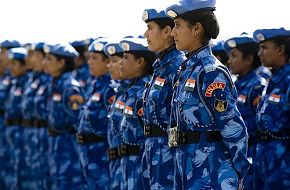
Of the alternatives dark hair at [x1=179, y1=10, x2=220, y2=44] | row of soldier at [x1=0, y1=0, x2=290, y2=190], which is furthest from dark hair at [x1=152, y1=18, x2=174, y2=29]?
dark hair at [x1=179, y1=10, x2=220, y2=44]

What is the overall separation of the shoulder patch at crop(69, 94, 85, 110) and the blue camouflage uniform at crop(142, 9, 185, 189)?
315 centimetres

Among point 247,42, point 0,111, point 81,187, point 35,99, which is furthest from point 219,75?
point 0,111

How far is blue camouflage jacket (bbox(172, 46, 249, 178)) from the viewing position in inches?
197

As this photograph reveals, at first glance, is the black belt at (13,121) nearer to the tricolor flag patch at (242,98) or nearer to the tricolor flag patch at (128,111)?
the tricolor flag patch at (242,98)

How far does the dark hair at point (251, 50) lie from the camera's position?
8.05m

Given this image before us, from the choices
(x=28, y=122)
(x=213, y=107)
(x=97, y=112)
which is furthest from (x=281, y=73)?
(x=28, y=122)

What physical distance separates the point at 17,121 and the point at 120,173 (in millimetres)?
4079

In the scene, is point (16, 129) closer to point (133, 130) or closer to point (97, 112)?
point (97, 112)

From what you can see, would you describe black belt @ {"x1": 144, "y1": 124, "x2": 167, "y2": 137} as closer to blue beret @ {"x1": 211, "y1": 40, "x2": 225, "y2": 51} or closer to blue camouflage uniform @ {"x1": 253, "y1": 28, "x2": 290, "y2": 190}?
blue camouflage uniform @ {"x1": 253, "y1": 28, "x2": 290, "y2": 190}

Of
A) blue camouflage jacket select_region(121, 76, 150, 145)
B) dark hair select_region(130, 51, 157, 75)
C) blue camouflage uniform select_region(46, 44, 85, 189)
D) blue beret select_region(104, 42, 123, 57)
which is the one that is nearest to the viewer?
blue camouflage jacket select_region(121, 76, 150, 145)

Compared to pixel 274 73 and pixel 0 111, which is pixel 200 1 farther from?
pixel 0 111

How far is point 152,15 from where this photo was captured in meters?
6.09

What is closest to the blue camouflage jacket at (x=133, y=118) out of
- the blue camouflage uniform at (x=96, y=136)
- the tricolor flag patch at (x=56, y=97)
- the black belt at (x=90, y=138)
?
the blue camouflage uniform at (x=96, y=136)

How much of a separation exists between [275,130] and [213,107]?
2.05 m
